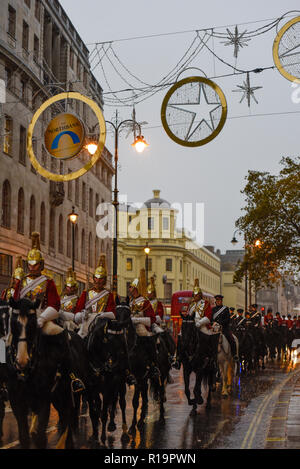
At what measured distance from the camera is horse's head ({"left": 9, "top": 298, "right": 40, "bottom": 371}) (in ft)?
29.0

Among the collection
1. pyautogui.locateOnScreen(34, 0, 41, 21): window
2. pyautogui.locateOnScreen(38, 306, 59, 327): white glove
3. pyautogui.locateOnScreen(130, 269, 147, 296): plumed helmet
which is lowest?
Answer: pyautogui.locateOnScreen(38, 306, 59, 327): white glove

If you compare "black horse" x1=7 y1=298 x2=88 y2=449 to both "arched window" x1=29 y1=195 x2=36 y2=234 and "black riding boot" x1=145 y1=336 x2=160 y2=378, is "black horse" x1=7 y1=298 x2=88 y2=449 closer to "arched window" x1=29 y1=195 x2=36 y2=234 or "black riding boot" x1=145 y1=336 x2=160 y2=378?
"black riding boot" x1=145 y1=336 x2=160 y2=378

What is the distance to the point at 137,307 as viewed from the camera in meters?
14.4

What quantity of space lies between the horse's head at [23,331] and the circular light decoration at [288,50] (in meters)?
5.77

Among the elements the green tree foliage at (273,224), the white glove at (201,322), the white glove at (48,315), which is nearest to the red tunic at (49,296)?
the white glove at (48,315)

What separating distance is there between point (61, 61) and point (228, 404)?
37.9 metres

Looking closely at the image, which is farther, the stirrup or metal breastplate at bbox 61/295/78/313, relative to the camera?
metal breastplate at bbox 61/295/78/313

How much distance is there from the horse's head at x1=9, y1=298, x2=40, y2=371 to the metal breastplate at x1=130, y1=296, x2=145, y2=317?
527 centimetres

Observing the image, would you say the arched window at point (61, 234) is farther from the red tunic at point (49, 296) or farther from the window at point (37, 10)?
the red tunic at point (49, 296)

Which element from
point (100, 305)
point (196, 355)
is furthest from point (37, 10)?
point (100, 305)

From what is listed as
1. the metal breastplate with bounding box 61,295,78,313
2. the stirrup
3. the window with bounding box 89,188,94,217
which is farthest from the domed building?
the stirrup

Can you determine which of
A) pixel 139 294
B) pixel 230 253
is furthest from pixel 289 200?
pixel 230 253

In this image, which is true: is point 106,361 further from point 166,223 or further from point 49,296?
point 166,223

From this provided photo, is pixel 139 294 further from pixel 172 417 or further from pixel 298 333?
pixel 298 333
